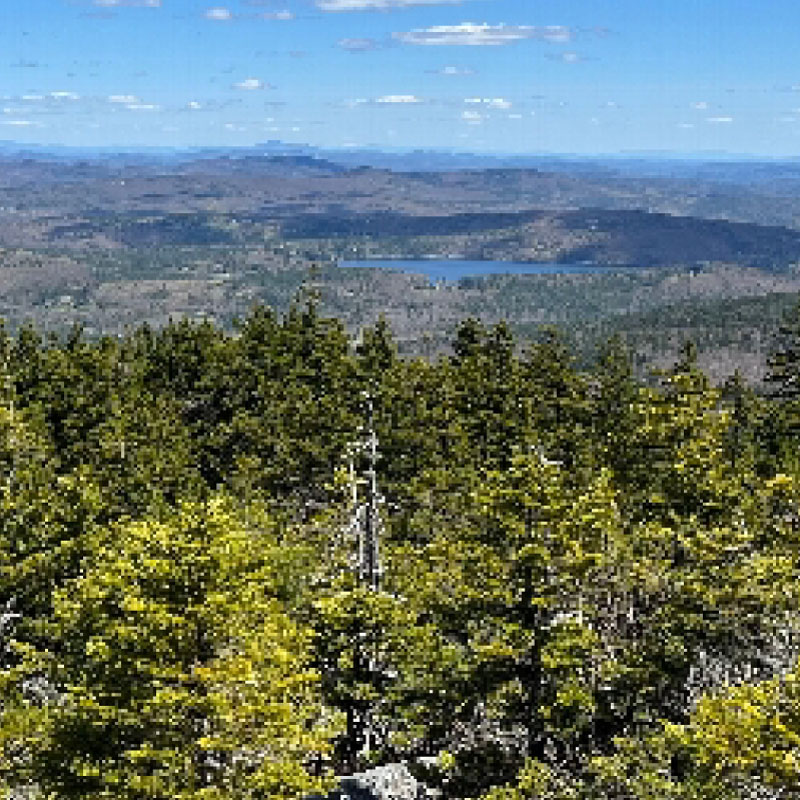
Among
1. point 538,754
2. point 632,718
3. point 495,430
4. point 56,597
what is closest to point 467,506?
point 495,430

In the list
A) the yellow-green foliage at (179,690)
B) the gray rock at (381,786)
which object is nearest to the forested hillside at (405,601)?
the yellow-green foliage at (179,690)

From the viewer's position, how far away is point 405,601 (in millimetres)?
34625

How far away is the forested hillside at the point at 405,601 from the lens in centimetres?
2144

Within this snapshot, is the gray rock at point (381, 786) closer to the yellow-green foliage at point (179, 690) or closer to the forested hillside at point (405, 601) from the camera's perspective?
the forested hillside at point (405, 601)

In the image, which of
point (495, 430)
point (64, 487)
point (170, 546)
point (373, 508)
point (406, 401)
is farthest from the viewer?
point (406, 401)

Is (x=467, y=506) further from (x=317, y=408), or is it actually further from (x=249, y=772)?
(x=249, y=772)

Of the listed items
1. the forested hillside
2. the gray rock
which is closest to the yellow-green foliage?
the forested hillside

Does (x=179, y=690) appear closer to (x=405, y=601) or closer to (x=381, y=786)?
(x=381, y=786)

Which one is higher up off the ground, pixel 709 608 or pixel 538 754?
pixel 709 608

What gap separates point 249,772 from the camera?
2233 cm

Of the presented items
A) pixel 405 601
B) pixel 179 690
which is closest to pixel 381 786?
pixel 405 601

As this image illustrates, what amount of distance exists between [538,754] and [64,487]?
77.0 ft

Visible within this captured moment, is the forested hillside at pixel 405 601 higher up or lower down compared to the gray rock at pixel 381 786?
higher up

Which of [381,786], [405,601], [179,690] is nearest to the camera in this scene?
[179,690]
